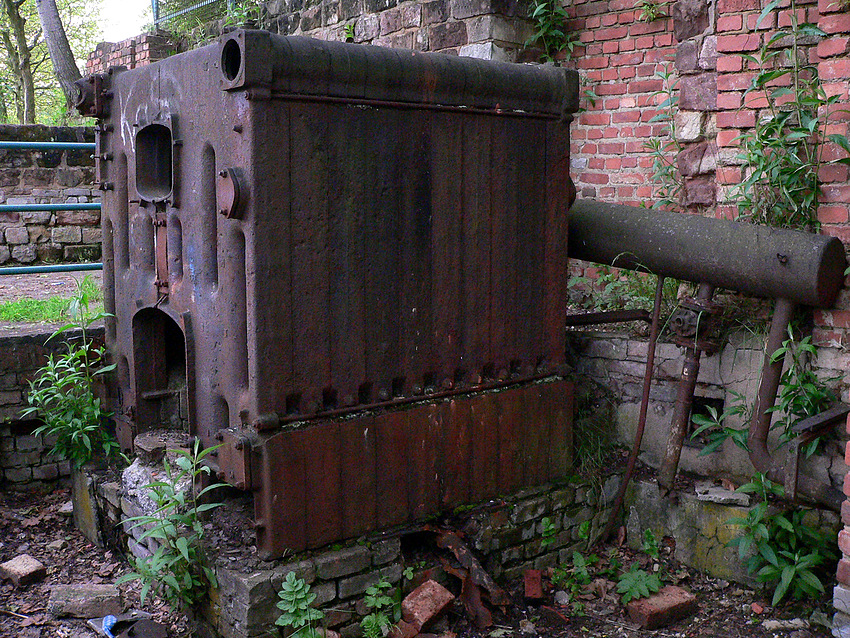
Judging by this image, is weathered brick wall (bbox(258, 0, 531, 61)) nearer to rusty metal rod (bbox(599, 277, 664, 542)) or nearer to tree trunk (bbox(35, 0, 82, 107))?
rusty metal rod (bbox(599, 277, 664, 542))

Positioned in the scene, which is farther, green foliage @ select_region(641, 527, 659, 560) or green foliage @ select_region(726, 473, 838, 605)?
green foliage @ select_region(641, 527, 659, 560)

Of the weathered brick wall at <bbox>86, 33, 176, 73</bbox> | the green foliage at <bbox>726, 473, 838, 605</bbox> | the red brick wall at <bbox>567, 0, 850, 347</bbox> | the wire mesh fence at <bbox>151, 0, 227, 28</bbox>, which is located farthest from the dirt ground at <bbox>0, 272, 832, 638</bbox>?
the wire mesh fence at <bbox>151, 0, 227, 28</bbox>

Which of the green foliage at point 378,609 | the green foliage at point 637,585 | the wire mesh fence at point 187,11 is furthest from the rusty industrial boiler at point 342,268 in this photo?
the wire mesh fence at point 187,11

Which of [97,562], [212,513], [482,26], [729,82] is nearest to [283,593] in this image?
[212,513]

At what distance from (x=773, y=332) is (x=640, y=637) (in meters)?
1.48

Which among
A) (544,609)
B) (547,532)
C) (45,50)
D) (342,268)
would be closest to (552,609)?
(544,609)

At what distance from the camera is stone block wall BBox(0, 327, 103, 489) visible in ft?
15.0

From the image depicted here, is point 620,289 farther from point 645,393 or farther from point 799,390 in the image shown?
point 799,390

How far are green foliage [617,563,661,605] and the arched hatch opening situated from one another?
2.27m

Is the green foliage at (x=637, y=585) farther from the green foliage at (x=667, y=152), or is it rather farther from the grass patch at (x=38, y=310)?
the grass patch at (x=38, y=310)

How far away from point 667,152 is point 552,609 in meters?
2.77

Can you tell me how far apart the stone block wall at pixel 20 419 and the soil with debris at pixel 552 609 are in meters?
0.65

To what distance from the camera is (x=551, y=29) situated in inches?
204

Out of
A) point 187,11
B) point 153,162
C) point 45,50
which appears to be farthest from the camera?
point 45,50
